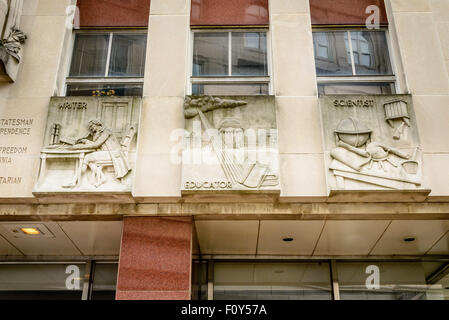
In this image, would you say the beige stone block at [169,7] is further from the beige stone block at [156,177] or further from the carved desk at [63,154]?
the carved desk at [63,154]

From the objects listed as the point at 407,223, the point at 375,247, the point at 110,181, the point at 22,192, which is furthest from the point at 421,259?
the point at 22,192

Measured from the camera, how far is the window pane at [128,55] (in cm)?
918

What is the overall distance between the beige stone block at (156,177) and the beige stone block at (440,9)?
563 cm

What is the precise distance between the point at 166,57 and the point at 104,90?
1293mm

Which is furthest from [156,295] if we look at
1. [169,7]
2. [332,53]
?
[332,53]

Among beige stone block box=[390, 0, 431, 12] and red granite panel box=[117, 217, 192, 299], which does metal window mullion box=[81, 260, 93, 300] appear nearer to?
red granite panel box=[117, 217, 192, 299]

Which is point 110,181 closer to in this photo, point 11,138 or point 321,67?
point 11,138

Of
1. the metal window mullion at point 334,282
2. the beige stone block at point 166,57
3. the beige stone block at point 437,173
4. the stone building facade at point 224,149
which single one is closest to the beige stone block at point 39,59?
the stone building facade at point 224,149

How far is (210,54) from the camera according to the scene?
936cm

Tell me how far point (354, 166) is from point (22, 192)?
5.19 m

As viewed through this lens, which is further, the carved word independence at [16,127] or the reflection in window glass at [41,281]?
the reflection in window glass at [41,281]

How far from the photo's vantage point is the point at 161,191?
301 inches

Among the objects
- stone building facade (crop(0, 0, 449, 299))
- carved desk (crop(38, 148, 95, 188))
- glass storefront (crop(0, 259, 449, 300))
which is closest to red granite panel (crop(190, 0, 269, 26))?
stone building facade (crop(0, 0, 449, 299))
